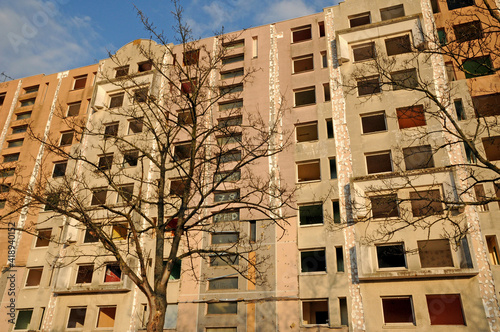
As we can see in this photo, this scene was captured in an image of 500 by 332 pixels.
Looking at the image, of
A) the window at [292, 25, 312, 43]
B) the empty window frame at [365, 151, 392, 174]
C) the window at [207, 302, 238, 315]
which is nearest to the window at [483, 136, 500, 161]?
the empty window frame at [365, 151, 392, 174]

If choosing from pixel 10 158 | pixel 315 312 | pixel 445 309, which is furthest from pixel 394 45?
pixel 10 158

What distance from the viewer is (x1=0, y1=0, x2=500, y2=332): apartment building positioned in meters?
21.5

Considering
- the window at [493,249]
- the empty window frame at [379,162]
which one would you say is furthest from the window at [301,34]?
the window at [493,249]

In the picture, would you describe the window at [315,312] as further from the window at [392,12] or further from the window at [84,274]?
the window at [392,12]

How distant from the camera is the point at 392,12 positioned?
1217 inches

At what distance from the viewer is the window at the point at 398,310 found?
21.3 m

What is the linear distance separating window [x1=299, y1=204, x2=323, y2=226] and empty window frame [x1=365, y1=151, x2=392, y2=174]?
165 inches

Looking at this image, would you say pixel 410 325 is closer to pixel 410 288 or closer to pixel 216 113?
pixel 410 288

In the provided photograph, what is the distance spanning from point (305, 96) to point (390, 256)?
13.6m

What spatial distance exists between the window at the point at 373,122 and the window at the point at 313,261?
29.8ft

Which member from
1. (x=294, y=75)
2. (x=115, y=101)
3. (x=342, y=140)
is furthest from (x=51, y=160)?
(x=342, y=140)

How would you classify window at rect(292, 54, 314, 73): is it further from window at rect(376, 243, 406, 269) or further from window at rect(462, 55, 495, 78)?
window at rect(376, 243, 406, 269)

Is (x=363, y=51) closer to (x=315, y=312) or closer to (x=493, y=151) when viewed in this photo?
(x=493, y=151)

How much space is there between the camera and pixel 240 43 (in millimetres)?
34812
